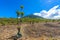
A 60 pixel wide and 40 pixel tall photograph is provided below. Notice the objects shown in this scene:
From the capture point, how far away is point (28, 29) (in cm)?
1233

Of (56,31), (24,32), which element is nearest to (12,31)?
(24,32)

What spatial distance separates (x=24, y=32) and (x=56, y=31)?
1.90m

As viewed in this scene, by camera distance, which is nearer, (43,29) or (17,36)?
(17,36)

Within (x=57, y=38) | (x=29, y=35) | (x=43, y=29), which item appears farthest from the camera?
(x=43, y=29)

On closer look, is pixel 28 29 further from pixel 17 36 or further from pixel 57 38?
pixel 57 38

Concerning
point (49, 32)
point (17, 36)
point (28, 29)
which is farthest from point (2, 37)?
point (49, 32)

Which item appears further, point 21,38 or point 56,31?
point 56,31

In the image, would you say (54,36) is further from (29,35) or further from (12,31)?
(12,31)

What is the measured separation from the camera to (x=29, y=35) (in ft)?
37.2

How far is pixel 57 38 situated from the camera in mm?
10578

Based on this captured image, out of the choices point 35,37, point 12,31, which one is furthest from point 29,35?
point 12,31

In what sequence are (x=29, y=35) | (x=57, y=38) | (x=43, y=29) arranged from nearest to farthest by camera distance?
(x=57, y=38) < (x=29, y=35) < (x=43, y=29)

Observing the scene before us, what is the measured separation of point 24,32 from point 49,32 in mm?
1497

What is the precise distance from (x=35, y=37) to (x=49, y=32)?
1056 mm
